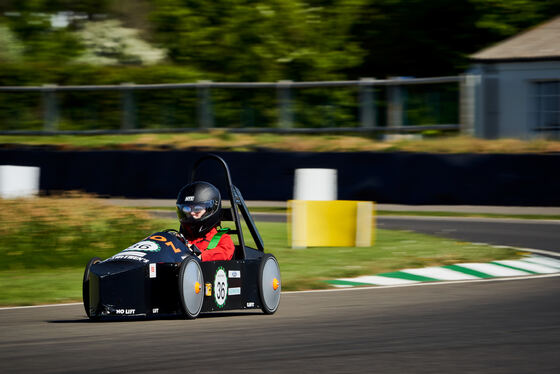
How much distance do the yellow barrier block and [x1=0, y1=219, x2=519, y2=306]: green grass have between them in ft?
0.54

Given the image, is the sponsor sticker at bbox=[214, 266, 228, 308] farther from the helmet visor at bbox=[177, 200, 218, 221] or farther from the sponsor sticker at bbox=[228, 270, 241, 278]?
the helmet visor at bbox=[177, 200, 218, 221]

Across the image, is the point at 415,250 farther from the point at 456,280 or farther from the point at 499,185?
the point at 499,185

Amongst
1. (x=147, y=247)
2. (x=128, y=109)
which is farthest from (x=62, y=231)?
(x=128, y=109)

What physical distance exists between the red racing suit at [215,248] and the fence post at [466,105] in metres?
16.9

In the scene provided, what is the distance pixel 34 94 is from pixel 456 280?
60.5 feet

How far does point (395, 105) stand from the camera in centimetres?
2527

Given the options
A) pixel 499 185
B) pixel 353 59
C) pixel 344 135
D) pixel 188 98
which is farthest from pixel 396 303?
pixel 353 59

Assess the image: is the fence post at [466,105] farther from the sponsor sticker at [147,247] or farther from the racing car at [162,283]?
the sponsor sticker at [147,247]

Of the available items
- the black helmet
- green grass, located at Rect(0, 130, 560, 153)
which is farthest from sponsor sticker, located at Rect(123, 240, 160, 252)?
green grass, located at Rect(0, 130, 560, 153)

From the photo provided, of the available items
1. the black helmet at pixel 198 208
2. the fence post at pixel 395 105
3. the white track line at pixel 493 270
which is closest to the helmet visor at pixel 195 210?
the black helmet at pixel 198 208

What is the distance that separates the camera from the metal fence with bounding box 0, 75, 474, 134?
25.1m

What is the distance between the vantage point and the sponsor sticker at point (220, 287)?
339 inches

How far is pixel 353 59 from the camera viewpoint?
33.7 m

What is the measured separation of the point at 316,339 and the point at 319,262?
6154mm
